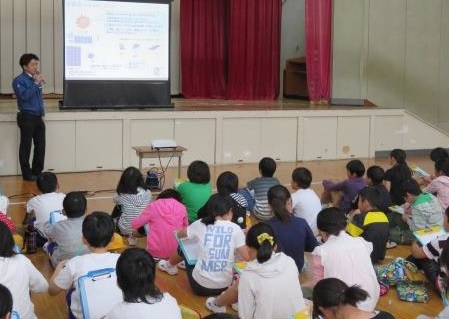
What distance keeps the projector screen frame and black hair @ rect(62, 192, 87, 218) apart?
445cm

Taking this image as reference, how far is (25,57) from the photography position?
7199 mm

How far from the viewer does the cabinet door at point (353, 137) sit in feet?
31.2

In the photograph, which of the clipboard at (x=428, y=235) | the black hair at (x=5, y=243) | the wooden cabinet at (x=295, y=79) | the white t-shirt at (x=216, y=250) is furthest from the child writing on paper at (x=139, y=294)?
the wooden cabinet at (x=295, y=79)

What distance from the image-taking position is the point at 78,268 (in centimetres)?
302

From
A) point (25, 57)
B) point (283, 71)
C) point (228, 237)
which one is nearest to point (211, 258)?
point (228, 237)

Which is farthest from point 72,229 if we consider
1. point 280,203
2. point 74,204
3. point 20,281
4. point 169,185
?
point 169,185

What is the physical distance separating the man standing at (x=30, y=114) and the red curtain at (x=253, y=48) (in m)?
5.19

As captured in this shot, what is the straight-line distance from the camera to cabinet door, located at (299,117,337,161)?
9.30m

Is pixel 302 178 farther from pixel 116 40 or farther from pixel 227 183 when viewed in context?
pixel 116 40

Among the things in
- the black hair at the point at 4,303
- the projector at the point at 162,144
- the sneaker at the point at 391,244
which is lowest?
the sneaker at the point at 391,244

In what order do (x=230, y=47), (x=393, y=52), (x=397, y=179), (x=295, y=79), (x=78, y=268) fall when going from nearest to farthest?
1. (x=78, y=268)
2. (x=397, y=179)
3. (x=393, y=52)
4. (x=230, y=47)
5. (x=295, y=79)

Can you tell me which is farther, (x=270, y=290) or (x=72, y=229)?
(x=72, y=229)

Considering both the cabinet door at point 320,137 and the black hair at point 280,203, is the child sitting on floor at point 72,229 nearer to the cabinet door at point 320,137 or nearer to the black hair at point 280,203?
the black hair at point 280,203

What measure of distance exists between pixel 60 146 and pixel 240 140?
95.2 inches
